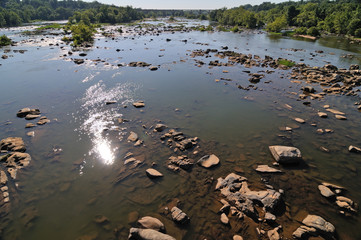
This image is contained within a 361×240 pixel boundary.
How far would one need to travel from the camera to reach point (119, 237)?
30.2 feet

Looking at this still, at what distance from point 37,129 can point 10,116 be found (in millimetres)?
5326

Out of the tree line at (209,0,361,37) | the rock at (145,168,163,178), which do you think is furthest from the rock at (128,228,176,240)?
the tree line at (209,0,361,37)

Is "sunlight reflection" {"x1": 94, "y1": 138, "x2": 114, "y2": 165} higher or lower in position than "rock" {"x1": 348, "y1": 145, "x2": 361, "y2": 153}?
lower

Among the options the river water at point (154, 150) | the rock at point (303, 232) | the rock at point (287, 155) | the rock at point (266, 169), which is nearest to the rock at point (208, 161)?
the river water at point (154, 150)

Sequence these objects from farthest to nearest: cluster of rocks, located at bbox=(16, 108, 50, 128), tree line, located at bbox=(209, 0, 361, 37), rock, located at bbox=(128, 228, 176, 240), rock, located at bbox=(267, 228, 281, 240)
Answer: tree line, located at bbox=(209, 0, 361, 37) → cluster of rocks, located at bbox=(16, 108, 50, 128) → rock, located at bbox=(267, 228, 281, 240) → rock, located at bbox=(128, 228, 176, 240)

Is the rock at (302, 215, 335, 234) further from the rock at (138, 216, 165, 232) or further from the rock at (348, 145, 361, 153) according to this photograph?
the rock at (348, 145, 361, 153)

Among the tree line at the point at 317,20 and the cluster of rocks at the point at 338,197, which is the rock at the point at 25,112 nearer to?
the cluster of rocks at the point at 338,197

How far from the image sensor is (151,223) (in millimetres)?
9461

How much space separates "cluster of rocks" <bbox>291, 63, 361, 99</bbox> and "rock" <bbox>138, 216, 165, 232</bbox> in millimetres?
23415

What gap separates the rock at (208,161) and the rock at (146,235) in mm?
5619

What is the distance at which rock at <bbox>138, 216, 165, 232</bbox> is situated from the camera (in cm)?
925

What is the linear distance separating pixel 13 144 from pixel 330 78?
4149 centimetres

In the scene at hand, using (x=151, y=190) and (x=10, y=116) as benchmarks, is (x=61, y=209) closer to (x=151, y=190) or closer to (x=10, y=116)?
(x=151, y=190)

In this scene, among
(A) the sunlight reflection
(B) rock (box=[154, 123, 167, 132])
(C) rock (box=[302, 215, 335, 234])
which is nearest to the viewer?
(C) rock (box=[302, 215, 335, 234])
